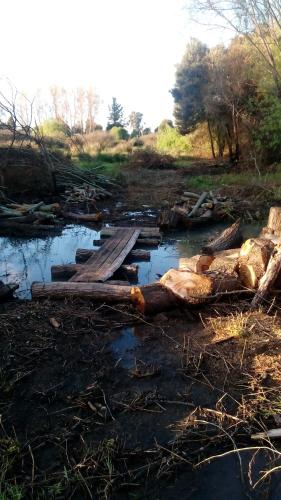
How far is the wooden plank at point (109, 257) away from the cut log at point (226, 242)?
160cm

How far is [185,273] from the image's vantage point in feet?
18.0

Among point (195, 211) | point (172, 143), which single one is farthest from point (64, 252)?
point (172, 143)

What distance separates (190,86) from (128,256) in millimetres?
21511

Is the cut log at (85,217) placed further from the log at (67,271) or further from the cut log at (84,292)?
the cut log at (84,292)

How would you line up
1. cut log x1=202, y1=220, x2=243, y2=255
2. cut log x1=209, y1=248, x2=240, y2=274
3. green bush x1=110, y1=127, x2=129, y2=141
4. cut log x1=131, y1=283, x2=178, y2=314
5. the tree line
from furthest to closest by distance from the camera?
green bush x1=110, y1=127, x2=129, y2=141 → the tree line → cut log x1=202, y1=220, x2=243, y2=255 → cut log x1=209, y1=248, x2=240, y2=274 → cut log x1=131, y1=283, x2=178, y2=314

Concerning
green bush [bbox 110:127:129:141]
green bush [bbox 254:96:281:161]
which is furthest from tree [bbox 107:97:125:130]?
green bush [bbox 254:96:281:161]

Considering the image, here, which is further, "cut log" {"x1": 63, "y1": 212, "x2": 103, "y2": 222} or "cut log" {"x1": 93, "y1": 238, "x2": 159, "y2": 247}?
"cut log" {"x1": 63, "y1": 212, "x2": 103, "y2": 222}

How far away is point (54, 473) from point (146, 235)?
23.7 ft

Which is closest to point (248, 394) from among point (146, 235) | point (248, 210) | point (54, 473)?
point (54, 473)

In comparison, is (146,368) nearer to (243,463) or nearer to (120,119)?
(243,463)

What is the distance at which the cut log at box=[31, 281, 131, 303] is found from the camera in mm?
5551

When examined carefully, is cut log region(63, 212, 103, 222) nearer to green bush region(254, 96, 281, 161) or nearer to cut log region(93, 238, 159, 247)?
cut log region(93, 238, 159, 247)

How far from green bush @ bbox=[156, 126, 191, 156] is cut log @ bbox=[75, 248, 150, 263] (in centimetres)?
1970

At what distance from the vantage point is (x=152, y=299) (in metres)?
5.23
